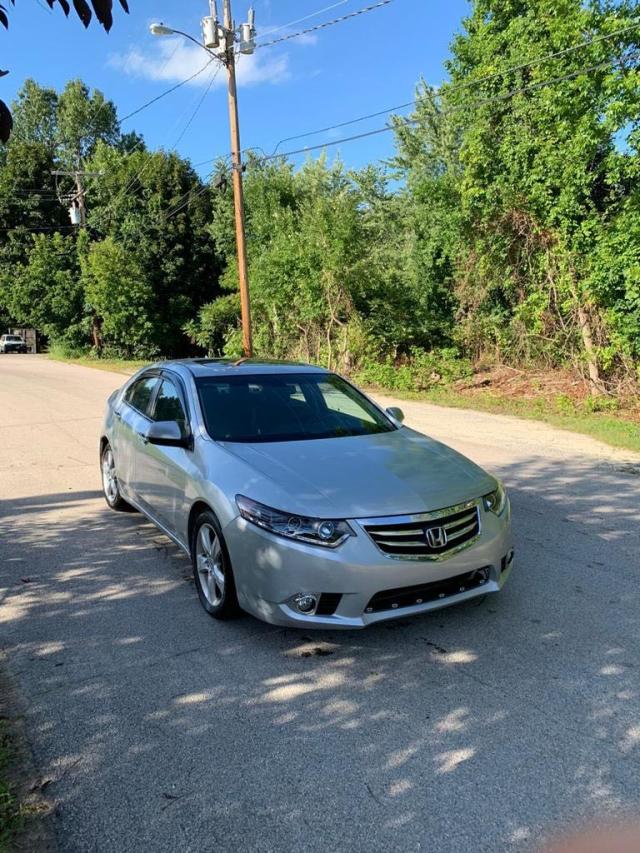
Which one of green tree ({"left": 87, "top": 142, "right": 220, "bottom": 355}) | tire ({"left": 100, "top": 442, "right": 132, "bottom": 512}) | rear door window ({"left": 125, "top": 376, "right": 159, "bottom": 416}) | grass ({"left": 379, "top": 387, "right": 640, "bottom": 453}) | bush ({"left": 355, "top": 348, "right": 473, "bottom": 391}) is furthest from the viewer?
green tree ({"left": 87, "top": 142, "right": 220, "bottom": 355})

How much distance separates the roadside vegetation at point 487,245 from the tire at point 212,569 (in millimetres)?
7783

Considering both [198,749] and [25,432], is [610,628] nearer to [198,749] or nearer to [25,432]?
[198,749]

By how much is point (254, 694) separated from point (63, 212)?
4935cm

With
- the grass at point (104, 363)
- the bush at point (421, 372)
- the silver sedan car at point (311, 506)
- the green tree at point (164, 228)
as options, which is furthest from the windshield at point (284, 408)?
the green tree at point (164, 228)

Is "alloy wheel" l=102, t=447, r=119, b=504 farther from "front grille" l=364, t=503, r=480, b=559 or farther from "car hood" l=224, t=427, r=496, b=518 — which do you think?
"front grille" l=364, t=503, r=480, b=559

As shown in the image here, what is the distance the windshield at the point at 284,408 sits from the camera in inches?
181

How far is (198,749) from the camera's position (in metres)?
2.83

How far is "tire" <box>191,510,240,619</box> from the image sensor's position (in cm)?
387

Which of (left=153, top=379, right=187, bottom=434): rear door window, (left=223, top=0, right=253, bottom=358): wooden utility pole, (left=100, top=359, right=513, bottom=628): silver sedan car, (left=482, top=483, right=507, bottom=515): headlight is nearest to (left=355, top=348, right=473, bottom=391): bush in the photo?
(left=223, top=0, right=253, bottom=358): wooden utility pole

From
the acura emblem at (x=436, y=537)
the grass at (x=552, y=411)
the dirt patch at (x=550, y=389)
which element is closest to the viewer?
the acura emblem at (x=436, y=537)

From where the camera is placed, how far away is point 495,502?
4004mm

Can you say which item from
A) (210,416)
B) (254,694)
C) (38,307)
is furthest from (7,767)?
(38,307)

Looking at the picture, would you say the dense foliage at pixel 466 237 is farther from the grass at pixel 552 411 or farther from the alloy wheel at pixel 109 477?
the alloy wheel at pixel 109 477

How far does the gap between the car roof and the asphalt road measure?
152 cm
